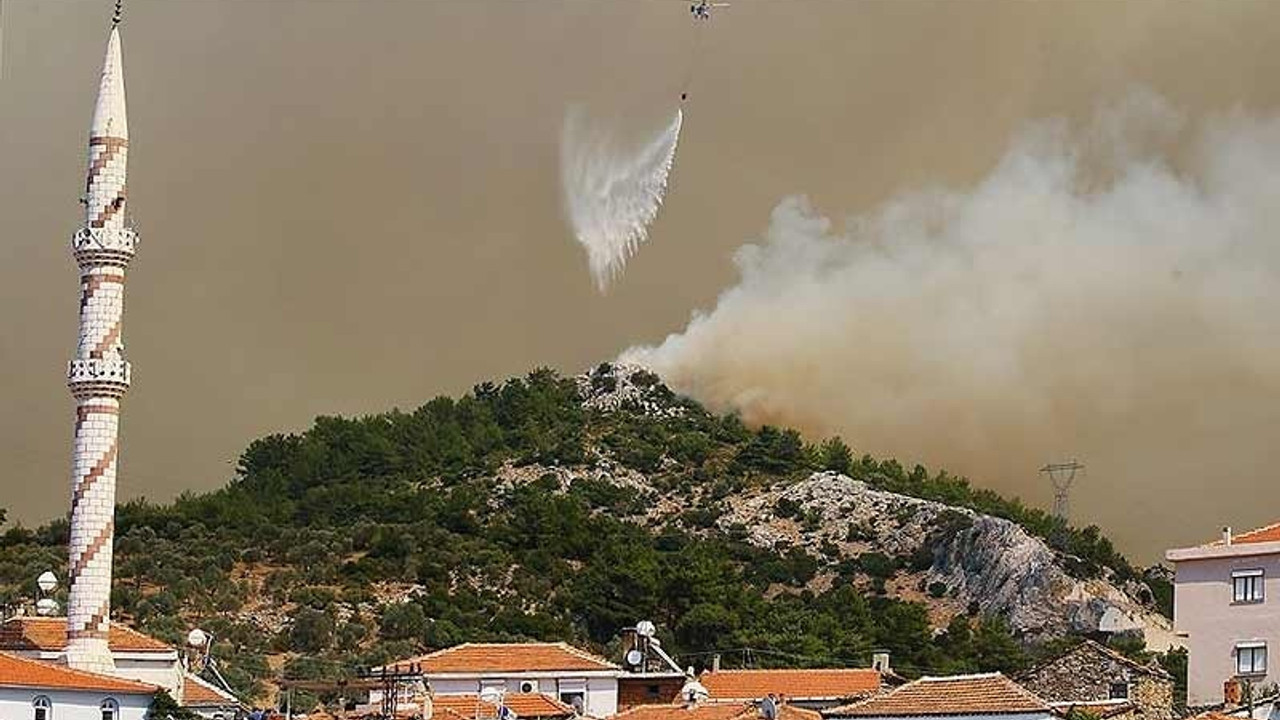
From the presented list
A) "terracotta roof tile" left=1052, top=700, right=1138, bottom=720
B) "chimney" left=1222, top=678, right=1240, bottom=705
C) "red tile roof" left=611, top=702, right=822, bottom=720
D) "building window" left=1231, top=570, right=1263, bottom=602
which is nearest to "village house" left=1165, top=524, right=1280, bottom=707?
"building window" left=1231, top=570, right=1263, bottom=602

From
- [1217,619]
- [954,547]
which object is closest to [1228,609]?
[1217,619]

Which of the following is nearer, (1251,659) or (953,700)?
(953,700)

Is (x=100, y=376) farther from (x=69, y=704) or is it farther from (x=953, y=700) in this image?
(x=953, y=700)

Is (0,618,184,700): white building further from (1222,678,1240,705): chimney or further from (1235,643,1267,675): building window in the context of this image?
(1235,643,1267,675): building window

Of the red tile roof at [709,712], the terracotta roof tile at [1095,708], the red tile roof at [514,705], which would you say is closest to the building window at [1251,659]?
the terracotta roof tile at [1095,708]

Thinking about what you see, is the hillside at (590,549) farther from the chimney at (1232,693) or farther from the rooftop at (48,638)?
the chimney at (1232,693)
